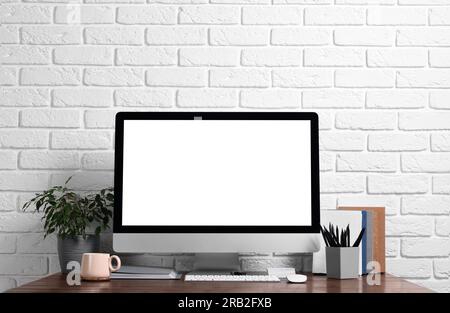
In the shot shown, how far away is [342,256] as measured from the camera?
1833mm

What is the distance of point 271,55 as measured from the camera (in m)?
2.29

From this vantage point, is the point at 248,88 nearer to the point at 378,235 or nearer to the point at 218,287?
the point at 378,235

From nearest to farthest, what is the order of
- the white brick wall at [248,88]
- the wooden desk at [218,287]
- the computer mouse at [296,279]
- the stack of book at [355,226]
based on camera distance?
the wooden desk at [218,287], the computer mouse at [296,279], the stack of book at [355,226], the white brick wall at [248,88]

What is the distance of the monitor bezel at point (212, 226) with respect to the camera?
1.93 meters

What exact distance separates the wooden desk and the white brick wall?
0.45 metres

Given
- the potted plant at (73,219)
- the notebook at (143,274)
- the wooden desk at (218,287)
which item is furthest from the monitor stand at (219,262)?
the potted plant at (73,219)

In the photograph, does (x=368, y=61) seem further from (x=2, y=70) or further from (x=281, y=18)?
(x=2, y=70)

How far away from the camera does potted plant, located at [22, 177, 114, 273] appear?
203cm

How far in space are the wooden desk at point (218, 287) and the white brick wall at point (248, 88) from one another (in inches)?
17.8

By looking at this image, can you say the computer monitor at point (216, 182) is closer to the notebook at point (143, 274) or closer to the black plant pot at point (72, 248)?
the notebook at point (143, 274)

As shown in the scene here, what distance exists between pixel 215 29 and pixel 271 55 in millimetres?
236

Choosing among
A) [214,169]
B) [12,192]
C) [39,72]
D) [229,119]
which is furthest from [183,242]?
[39,72]

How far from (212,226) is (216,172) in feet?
A: 0.58
